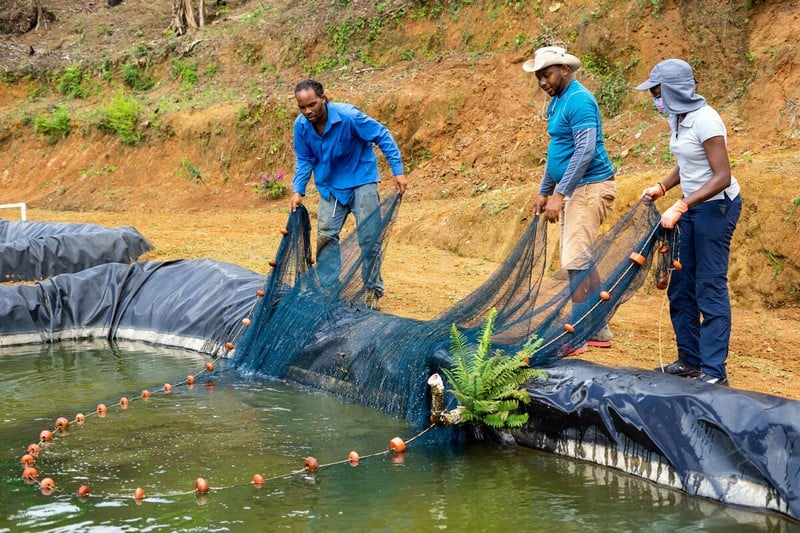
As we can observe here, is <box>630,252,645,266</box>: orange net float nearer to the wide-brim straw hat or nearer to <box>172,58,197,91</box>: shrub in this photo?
the wide-brim straw hat

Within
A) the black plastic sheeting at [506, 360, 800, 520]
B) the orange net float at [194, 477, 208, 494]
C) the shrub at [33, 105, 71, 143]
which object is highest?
the shrub at [33, 105, 71, 143]

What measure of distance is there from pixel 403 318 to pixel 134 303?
10.0ft

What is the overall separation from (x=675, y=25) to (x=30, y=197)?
1305cm

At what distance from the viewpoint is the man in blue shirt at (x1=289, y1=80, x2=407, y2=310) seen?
6.17 meters

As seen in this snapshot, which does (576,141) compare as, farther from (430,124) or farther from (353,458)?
(430,124)

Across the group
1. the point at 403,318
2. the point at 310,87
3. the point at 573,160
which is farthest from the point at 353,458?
the point at 310,87

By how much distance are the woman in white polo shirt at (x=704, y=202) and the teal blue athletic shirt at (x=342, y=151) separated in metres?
2.27

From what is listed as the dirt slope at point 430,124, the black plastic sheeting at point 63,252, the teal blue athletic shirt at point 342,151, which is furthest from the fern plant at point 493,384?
the black plastic sheeting at point 63,252

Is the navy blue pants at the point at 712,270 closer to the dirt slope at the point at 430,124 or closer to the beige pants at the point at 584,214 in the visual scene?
the beige pants at the point at 584,214

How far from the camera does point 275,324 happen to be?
6188mm

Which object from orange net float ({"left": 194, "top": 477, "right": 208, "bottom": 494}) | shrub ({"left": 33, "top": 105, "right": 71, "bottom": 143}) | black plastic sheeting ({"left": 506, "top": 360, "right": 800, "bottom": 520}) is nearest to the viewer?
black plastic sheeting ({"left": 506, "top": 360, "right": 800, "bottom": 520})

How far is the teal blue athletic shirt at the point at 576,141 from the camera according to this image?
5.13 m

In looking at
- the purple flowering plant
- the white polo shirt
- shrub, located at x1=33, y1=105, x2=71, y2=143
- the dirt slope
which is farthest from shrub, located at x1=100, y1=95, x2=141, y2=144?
the white polo shirt

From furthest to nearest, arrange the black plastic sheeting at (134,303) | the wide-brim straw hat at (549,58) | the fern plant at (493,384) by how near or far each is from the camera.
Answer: the black plastic sheeting at (134,303), the wide-brim straw hat at (549,58), the fern plant at (493,384)
